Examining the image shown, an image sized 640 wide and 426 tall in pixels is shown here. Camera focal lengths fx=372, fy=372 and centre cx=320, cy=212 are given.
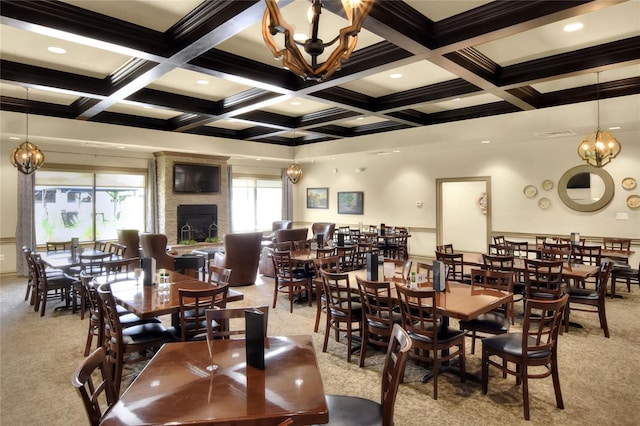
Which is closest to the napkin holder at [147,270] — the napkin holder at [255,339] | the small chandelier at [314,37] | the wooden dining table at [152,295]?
the wooden dining table at [152,295]

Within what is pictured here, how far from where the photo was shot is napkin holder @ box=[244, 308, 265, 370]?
1.82 meters

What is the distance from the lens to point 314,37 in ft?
6.71

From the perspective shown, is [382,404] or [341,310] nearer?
[382,404]

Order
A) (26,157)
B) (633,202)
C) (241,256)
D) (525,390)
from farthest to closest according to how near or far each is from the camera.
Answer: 1. (633,202)
2. (241,256)
3. (26,157)
4. (525,390)

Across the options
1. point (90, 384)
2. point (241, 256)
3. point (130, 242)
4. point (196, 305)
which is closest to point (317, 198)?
point (241, 256)

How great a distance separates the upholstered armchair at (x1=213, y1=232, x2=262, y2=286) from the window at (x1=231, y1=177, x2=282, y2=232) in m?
4.76

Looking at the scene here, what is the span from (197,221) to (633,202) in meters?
9.54

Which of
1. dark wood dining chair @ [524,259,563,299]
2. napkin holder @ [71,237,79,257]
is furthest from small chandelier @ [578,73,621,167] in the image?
napkin holder @ [71,237,79,257]

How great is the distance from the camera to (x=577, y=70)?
14.5 ft

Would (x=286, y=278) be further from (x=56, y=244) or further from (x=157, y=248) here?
(x=56, y=244)

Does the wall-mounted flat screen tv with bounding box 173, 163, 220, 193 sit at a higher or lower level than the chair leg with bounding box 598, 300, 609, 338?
higher

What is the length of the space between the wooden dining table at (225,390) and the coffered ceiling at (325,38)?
2.18 meters

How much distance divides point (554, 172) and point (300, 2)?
6745mm

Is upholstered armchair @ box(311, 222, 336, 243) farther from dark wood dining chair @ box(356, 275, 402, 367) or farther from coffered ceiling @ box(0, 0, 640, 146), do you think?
dark wood dining chair @ box(356, 275, 402, 367)
